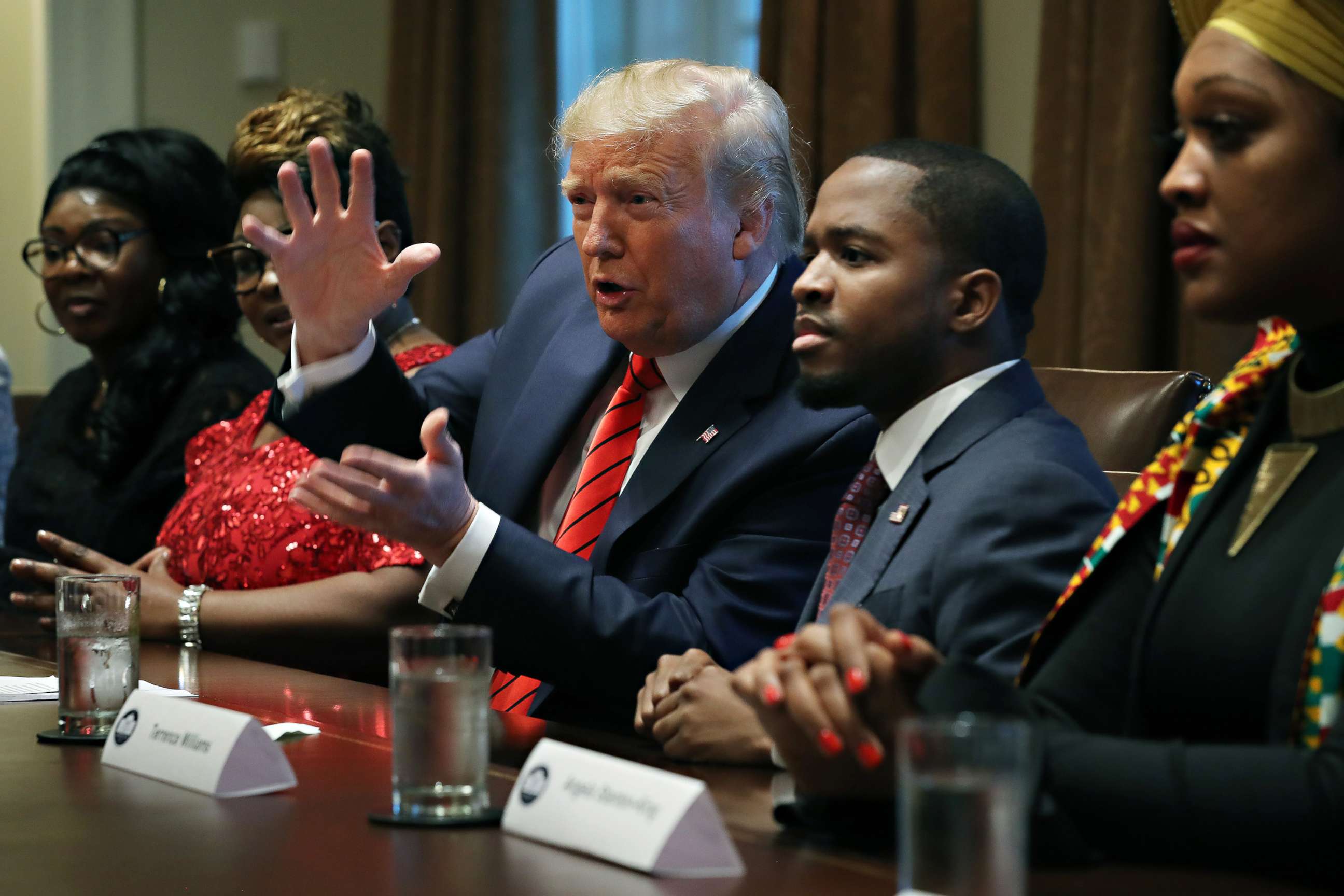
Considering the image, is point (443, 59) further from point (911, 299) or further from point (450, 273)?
point (911, 299)

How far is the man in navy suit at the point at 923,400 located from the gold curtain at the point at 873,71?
1.96 metres

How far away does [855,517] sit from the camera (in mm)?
1562

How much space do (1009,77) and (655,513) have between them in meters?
1.88

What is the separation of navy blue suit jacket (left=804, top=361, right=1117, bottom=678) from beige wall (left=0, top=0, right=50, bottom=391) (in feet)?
13.9

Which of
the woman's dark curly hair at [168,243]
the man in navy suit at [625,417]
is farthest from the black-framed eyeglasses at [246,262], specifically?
the man in navy suit at [625,417]

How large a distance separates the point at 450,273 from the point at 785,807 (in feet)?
12.6

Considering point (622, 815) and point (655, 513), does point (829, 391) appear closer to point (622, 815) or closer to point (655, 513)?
point (655, 513)

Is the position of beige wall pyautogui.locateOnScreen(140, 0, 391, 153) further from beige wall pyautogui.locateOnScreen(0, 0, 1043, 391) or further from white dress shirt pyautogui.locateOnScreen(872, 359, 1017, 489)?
white dress shirt pyautogui.locateOnScreen(872, 359, 1017, 489)

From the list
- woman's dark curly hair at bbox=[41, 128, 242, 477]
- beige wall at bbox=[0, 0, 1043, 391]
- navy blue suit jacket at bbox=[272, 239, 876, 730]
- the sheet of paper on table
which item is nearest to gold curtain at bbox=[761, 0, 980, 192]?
woman's dark curly hair at bbox=[41, 128, 242, 477]

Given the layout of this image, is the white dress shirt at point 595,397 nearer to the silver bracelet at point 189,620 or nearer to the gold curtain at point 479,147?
the silver bracelet at point 189,620

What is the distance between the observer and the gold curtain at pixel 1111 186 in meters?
3.11

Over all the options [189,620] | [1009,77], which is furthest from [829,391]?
[1009,77]

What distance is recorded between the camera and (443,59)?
15.7 ft

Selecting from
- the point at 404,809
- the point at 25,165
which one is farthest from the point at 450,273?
the point at 404,809
